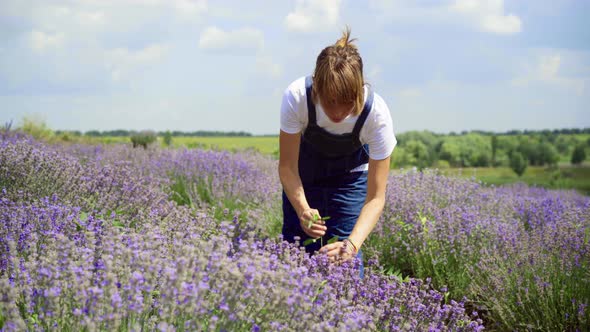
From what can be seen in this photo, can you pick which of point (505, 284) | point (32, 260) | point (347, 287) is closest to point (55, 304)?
point (32, 260)

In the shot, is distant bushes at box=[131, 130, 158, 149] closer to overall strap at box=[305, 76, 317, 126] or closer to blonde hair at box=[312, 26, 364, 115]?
overall strap at box=[305, 76, 317, 126]

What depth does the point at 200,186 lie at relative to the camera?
5875 mm

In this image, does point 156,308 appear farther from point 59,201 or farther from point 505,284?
point 505,284

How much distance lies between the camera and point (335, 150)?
3.01 metres

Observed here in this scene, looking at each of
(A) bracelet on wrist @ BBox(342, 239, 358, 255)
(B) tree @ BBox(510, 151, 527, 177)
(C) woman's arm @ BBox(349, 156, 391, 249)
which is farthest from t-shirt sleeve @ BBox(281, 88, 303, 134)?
(B) tree @ BBox(510, 151, 527, 177)

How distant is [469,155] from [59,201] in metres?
13.8

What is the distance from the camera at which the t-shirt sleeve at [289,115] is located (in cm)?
278

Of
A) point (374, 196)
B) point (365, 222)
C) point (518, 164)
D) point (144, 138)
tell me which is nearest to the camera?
point (365, 222)

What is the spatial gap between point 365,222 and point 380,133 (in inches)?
18.3

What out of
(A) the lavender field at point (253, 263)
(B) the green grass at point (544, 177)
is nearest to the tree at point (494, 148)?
(B) the green grass at point (544, 177)

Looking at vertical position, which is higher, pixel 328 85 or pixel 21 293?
pixel 328 85

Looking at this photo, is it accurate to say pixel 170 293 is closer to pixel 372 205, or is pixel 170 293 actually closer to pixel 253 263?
pixel 253 263

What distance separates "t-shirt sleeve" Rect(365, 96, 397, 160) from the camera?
108 inches

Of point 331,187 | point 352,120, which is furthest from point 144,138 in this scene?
point 352,120
